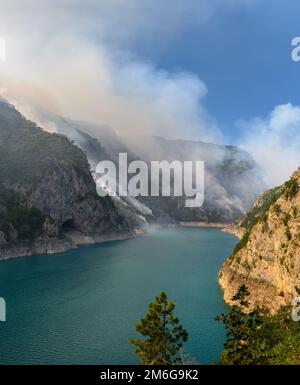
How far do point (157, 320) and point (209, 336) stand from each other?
35.2m

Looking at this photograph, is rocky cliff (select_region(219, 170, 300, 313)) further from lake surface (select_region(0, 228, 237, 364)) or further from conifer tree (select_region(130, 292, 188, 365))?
conifer tree (select_region(130, 292, 188, 365))

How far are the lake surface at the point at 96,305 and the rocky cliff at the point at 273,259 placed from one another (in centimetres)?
820

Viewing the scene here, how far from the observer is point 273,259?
101500 millimetres

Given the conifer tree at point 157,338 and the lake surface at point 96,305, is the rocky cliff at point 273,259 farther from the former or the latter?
the conifer tree at point 157,338

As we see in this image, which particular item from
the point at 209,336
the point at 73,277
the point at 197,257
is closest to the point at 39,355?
the point at 209,336

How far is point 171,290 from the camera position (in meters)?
121

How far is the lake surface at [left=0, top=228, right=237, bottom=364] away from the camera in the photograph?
7351cm

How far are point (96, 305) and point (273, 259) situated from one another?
42.3 metres

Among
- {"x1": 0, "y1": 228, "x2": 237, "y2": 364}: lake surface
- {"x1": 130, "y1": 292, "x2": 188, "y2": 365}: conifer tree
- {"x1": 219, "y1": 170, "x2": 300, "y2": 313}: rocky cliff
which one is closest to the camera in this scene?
{"x1": 130, "y1": 292, "x2": 188, "y2": 365}: conifer tree

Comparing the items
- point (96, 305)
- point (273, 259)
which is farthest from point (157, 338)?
point (96, 305)

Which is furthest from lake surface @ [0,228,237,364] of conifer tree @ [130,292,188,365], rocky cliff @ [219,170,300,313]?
conifer tree @ [130,292,188,365]

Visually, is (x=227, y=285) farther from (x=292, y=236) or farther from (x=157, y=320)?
(x=157, y=320)

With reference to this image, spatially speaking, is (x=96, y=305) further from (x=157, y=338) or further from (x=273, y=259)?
(x=157, y=338)

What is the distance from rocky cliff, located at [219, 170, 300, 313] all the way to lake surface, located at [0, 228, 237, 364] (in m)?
8.20
